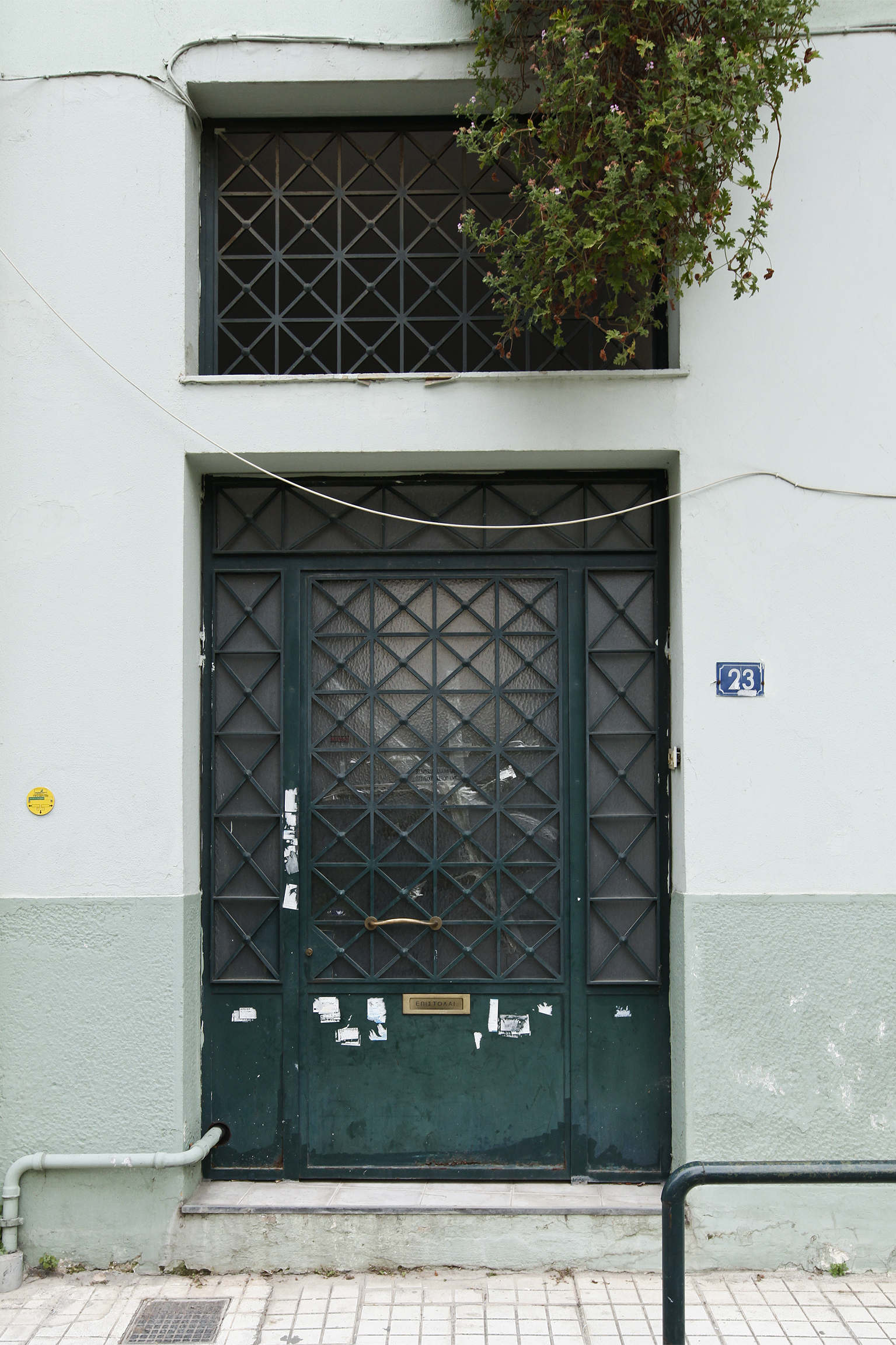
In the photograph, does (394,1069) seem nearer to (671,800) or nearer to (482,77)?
(671,800)

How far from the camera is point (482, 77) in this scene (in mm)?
4145

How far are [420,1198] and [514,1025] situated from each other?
0.80 meters

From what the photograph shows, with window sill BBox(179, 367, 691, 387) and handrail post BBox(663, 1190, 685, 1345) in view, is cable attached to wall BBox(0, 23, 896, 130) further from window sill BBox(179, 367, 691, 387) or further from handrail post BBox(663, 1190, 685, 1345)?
handrail post BBox(663, 1190, 685, 1345)

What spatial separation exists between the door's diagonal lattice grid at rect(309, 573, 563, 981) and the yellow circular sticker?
3.67 feet

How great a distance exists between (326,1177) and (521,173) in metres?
4.33

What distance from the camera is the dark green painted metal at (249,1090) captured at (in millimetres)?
4434

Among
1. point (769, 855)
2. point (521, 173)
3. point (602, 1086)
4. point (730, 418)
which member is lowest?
point (602, 1086)

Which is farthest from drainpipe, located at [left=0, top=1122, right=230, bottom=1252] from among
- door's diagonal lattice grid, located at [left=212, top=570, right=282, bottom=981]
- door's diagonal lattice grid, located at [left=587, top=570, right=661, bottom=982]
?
door's diagonal lattice grid, located at [left=587, top=570, right=661, bottom=982]

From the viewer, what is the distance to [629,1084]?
440 cm

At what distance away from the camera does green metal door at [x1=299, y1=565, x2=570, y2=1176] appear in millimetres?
4418

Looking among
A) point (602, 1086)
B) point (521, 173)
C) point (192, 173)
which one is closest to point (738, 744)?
point (602, 1086)

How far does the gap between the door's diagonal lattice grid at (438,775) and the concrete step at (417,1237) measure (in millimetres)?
936

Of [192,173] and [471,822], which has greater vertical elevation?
[192,173]

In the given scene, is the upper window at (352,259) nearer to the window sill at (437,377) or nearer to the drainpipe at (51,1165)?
the window sill at (437,377)
